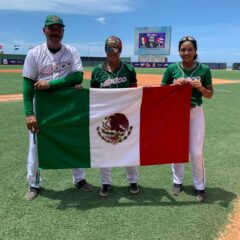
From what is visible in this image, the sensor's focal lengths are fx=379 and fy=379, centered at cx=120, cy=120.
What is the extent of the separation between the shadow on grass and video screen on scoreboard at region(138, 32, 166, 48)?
63.4 metres

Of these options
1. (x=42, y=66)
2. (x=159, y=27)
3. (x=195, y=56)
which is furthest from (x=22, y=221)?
(x=159, y=27)

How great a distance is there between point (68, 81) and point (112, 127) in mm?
837

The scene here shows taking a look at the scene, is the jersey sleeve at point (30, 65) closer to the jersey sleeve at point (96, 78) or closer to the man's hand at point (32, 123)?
the man's hand at point (32, 123)

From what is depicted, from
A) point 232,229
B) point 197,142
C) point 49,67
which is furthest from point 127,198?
point 49,67

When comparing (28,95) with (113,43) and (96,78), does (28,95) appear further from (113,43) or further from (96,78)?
(113,43)

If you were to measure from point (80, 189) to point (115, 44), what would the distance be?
6.89 feet

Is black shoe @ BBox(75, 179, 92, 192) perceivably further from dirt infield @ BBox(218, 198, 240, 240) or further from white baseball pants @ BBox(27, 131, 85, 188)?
dirt infield @ BBox(218, 198, 240, 240)

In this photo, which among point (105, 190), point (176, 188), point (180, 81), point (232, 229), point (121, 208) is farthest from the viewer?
point (176, 188)

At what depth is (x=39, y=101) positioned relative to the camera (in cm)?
477

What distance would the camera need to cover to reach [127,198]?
5.06m

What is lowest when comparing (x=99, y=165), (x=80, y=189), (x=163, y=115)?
(x=80, y=189)

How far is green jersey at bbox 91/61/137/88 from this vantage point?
4.90 meters

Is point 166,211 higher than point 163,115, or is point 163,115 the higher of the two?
point 163,115

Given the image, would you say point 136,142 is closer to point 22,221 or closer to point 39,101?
point 39,101
